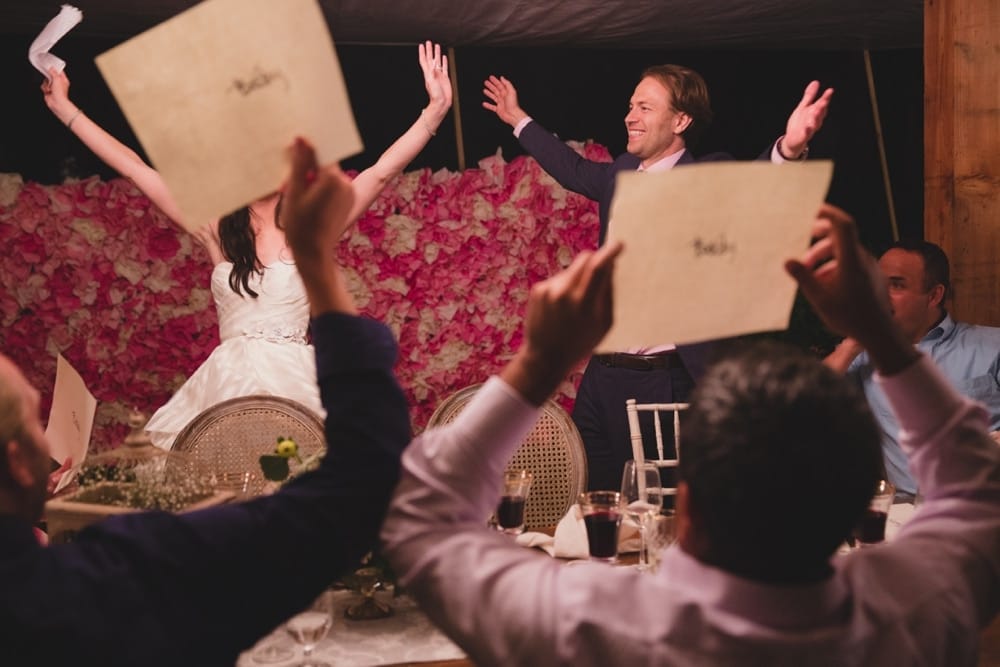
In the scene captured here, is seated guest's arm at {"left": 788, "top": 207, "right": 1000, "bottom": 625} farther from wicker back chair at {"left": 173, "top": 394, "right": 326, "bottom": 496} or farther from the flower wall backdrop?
the flower wall backdrop

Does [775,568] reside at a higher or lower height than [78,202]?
lower

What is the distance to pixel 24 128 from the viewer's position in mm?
4164

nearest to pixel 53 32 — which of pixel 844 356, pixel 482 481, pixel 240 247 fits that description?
pixel 482 481

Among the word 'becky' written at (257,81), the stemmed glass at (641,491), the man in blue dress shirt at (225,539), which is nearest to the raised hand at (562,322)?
the man in blue dress shirt at (225,539)

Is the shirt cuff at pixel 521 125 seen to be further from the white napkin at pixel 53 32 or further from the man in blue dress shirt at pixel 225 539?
the man in blue dress shirt at pixel 225 539

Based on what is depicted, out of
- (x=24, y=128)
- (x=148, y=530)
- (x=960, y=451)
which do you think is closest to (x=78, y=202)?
(x=24, y=128)

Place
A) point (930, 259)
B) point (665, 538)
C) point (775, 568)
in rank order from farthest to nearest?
point (930, 259)
point (665, 538)
point (775, 568)

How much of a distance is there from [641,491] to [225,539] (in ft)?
3.65

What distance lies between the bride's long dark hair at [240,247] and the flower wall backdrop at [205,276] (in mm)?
959

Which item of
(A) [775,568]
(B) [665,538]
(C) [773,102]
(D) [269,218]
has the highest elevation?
(C) [773,102]

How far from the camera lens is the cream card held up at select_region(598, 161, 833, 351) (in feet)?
2.90

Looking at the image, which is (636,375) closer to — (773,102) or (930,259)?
(930,259)

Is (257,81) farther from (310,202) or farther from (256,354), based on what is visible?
(256,354)

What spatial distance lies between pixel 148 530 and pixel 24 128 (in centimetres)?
382
